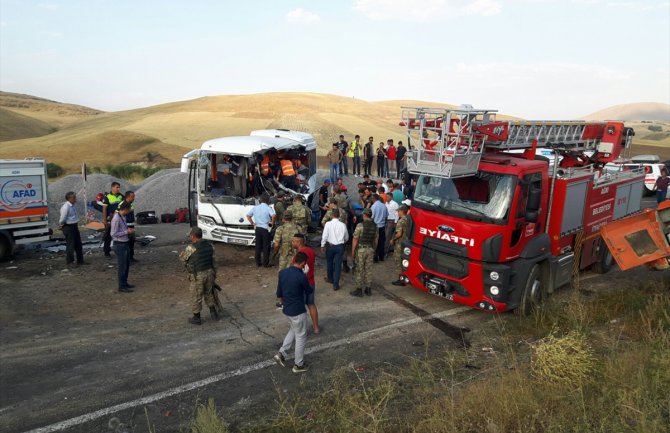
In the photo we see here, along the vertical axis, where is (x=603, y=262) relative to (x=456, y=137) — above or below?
below

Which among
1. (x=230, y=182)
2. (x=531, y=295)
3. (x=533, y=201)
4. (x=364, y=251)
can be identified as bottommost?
(x=531, y=295)

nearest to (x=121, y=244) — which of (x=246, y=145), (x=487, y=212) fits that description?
(x=246, y=145)

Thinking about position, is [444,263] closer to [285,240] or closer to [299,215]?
[285,240]

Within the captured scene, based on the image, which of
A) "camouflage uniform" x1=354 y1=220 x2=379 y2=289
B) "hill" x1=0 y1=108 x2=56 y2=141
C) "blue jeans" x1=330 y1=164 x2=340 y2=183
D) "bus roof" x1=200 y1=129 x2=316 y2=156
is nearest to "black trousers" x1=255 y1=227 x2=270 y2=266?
"bus roof" x1=200 y1=129 x2=316 y2=156

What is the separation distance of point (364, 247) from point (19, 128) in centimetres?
6983

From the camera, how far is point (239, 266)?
40.5 ft

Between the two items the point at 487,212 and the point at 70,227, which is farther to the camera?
the point at 70,227

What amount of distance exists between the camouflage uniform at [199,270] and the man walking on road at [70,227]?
4262 mm

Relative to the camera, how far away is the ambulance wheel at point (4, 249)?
11461 mm

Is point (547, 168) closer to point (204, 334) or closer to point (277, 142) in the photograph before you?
point (204, 334)

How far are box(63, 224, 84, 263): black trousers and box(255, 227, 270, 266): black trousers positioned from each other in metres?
4.07

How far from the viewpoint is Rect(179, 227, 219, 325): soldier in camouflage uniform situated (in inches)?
325

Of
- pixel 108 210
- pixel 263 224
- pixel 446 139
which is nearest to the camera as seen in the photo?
pixel 446 139

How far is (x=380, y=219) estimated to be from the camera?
12.2 metres
